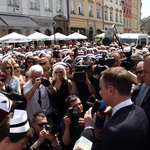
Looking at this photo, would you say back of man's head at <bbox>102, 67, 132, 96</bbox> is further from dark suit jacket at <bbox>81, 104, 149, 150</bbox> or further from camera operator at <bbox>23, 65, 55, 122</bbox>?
camera operator at <bbox>23, 65, 55, 122</bbox>

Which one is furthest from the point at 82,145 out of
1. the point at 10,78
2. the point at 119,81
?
the point at 10,78

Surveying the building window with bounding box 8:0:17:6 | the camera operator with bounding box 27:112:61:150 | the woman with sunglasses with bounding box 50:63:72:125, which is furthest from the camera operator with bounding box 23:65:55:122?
the building window with bounding box 8:0:17:6

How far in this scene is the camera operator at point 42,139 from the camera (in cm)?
340

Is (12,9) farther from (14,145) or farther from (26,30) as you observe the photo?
(14,145)

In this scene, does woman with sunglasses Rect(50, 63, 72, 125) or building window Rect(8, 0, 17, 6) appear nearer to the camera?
woman with sunglasses Rect(50, 63, 72, 125)

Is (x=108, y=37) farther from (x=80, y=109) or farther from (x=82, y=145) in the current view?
(x=82, y=145)

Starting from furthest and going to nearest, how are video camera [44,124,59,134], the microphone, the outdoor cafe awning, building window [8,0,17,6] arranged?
building window [8,0,17,6], the outdoor cafe awning, video camera [44,124,59,134], the microphone

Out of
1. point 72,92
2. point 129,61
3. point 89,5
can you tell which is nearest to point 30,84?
point 72,92

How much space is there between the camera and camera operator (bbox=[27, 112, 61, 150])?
11.1 ft

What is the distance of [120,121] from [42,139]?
1.60 m

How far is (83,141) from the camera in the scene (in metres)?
2.31

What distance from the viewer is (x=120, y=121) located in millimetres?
2119

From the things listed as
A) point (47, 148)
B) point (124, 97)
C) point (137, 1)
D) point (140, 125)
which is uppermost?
point (137, 1)

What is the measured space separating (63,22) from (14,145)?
Result: 2911 centimetres
